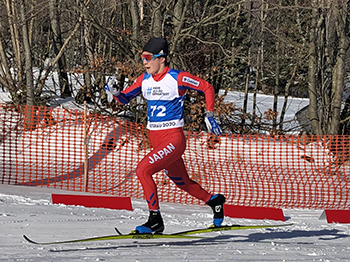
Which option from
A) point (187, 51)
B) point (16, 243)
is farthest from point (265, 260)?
point (187, 51)

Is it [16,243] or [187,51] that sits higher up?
[187,51]

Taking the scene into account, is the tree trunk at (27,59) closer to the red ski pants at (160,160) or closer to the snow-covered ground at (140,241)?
the snow-covered ground at (140,241)

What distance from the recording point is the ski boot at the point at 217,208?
17.5 feet

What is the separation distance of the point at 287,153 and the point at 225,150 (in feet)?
5.27

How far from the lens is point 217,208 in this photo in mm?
5363

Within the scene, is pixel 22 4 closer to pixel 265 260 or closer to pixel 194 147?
pixel 194 147

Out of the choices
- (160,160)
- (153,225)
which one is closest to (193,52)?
(160,160)

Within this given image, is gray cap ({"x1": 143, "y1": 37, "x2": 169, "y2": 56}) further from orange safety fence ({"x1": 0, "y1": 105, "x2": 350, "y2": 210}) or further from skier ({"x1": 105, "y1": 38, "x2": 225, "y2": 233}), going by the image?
orange safety fence ({"x1": 0, "y1": 105, "x2": 350, "y2": 210})

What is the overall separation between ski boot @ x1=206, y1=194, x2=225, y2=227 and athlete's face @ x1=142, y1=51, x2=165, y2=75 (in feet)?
5.02

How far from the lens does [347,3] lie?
42.1ft

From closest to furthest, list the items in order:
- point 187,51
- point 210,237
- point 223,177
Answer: point 210,237 < point 223,177 < point 187,51

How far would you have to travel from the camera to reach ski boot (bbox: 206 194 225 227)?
17.5 feet

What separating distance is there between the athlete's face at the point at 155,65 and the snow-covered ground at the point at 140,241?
1785mm

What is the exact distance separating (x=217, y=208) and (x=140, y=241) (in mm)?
907
